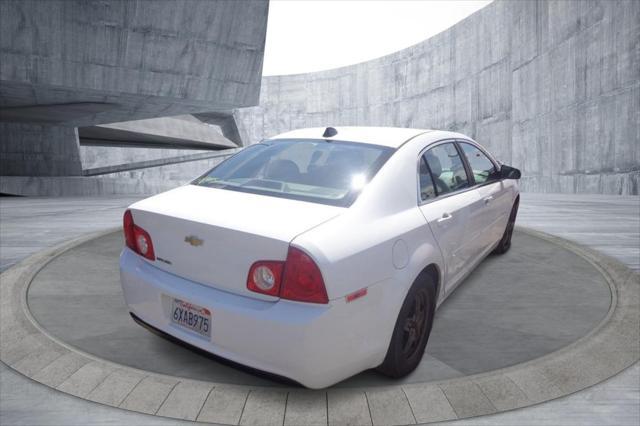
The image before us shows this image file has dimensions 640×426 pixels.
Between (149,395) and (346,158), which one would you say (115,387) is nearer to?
(149,395)

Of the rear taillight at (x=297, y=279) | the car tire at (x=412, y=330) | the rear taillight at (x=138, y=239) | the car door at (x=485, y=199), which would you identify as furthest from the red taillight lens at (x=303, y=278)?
the car door at (x=485, y=199)

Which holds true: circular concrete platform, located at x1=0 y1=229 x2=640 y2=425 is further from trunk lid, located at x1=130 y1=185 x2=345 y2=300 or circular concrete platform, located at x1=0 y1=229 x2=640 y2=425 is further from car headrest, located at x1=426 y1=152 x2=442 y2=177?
car headrest, located at x1=426 y1=152 x2=442 y2=177

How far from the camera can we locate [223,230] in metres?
2.64

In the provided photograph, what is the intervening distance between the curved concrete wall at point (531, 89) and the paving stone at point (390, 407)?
49.2 feet

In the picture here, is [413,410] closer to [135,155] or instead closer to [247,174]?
[247,174]

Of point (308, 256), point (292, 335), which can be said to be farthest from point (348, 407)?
point (308, 256)

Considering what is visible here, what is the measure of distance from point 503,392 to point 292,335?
1.19 meters

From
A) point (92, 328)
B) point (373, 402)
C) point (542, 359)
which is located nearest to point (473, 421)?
point (373, 402)

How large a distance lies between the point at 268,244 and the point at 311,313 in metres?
0.38

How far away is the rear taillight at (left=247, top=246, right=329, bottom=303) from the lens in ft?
7.95

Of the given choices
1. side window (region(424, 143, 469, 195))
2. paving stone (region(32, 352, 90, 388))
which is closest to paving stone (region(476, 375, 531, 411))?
side window (region(424, 143, 469, 195))

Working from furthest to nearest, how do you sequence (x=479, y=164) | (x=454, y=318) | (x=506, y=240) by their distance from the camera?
(x=506, y=240) → (x=479, y=164) → (x=454, y=318)

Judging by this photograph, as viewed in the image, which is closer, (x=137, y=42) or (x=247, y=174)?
(x=247, y=174)

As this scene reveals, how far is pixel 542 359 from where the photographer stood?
3123 mm
